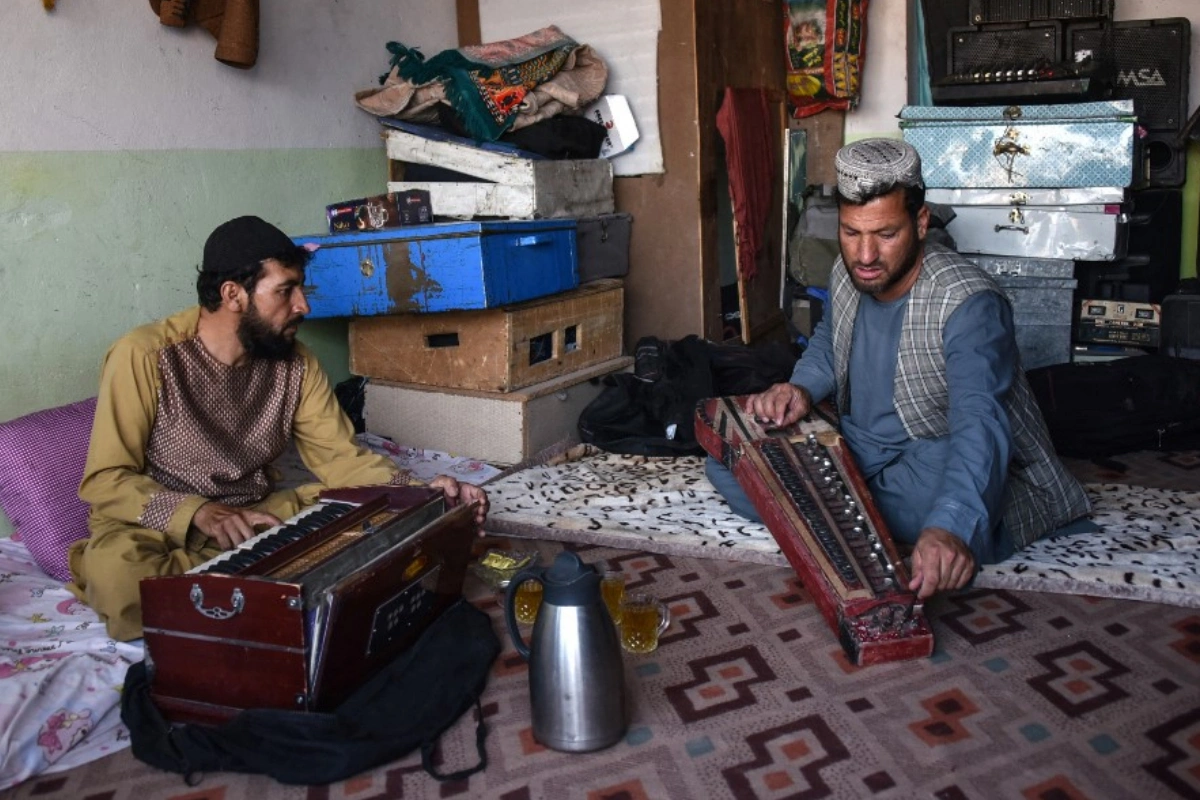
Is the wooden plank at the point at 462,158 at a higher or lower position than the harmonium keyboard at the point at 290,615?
higher

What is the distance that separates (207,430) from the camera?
2760mm

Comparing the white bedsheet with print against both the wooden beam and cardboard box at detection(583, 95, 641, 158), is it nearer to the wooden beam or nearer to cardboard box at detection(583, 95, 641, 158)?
cardboard box at detection(583, 95, 641, 158)

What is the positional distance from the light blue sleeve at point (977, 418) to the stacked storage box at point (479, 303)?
1.78m

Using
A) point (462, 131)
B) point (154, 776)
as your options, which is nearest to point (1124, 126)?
point (462, 131)

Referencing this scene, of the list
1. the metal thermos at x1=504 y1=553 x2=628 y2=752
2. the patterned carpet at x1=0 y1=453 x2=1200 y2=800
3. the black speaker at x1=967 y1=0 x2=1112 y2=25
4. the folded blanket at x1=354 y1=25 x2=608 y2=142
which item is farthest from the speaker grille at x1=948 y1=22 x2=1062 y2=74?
the metal thermos at x1=504 y1=553 x2=628 y2=752

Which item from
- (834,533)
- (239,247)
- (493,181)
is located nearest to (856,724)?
(834,533)

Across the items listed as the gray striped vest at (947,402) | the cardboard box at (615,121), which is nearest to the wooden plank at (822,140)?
the cardboard box at (615,121)

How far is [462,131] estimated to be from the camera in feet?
14.7

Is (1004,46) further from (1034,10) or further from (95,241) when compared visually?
(95,241)

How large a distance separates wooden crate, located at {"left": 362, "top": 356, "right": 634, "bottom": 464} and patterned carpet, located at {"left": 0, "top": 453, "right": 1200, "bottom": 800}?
1.53m

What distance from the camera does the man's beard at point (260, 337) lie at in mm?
2707

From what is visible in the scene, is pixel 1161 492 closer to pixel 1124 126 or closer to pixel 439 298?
pixel 1124 126

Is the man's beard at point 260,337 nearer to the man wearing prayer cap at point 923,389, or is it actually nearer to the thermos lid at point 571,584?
the thermos lid at point 571,584

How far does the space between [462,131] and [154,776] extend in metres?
3.07
